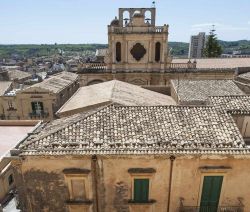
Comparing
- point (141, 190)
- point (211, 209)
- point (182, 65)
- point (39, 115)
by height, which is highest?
point (182, 65)

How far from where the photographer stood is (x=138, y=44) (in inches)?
1389

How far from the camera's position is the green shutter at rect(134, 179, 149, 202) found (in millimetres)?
11289

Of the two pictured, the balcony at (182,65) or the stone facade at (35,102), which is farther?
the balcony at (182,65)

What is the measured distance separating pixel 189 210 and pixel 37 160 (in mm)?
7579

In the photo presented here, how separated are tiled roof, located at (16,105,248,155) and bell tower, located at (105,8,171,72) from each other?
76.6 feet

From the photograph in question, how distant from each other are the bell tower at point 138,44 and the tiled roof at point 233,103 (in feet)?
70.5

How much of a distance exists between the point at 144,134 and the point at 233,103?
6143 mm

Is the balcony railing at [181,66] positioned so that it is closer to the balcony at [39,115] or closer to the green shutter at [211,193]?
the balcony at [39,115]

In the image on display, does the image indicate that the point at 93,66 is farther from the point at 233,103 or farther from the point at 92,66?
the point at 233,103

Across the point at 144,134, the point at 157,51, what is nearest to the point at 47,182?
the point at 144,134

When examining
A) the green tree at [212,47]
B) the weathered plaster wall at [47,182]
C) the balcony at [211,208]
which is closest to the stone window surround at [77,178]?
the weathered plaster wall at [47,182]

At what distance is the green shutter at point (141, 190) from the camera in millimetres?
11289

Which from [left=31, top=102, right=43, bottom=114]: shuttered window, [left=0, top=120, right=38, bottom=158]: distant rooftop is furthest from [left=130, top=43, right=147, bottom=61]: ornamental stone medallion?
[left=0, top=120, right=38, bottom=158]: distant rooftop

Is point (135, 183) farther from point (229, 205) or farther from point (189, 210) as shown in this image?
point (229, 205)
